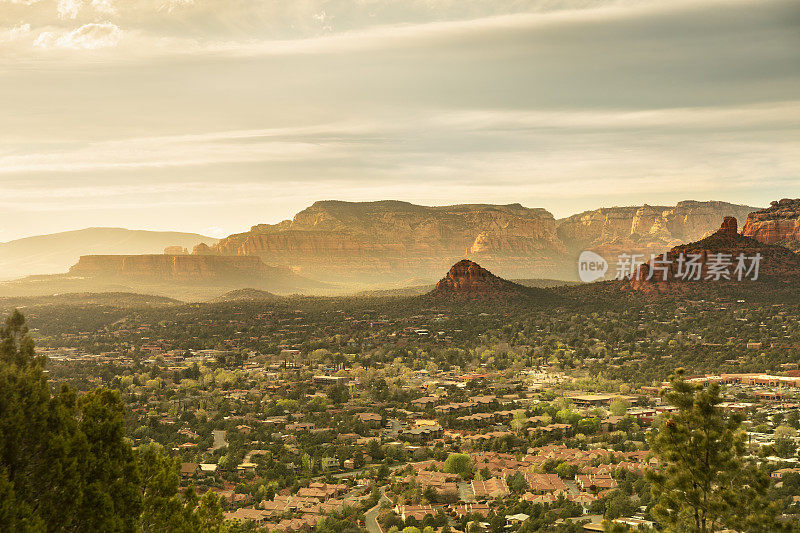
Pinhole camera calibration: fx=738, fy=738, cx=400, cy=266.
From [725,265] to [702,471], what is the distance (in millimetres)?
92462

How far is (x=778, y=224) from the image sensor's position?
432 ft

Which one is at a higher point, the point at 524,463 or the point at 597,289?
the point at 597,289

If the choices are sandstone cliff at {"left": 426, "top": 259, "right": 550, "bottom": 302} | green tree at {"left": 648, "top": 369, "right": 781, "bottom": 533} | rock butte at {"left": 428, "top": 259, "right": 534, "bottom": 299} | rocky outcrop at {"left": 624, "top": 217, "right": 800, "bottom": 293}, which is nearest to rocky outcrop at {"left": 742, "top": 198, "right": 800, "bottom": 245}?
rocky outcrop at {"left": 624, "top": 217, "right": 800, "bottom": 293}

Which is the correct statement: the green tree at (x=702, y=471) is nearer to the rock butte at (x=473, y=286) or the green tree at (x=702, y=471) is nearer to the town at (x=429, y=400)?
the town at (x=429, y=400)

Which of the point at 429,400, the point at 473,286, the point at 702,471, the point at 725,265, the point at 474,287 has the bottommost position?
the point at 429,400

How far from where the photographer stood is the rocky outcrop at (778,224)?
5084 inches

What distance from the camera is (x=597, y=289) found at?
116312 mm

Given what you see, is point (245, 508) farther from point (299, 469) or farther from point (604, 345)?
point (604, 345)

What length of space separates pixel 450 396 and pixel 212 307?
248ft

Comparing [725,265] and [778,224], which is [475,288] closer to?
[725,265]

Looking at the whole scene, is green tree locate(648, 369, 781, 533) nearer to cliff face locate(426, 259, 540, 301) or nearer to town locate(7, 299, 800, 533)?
town locate(7, 299, 800, 533)

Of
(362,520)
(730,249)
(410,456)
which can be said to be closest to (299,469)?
(410,456)

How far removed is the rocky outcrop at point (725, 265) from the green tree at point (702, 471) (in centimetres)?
8803

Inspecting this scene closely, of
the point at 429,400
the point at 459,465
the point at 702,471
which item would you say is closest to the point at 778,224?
the point at 429,400
